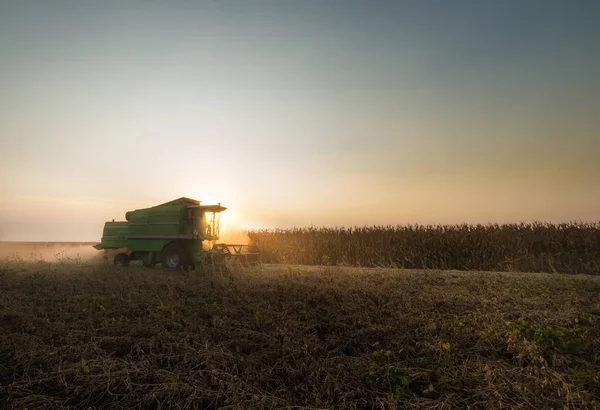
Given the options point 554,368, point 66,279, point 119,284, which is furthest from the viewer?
point 66,279

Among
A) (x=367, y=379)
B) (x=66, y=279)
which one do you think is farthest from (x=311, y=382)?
(x=66, y=279)

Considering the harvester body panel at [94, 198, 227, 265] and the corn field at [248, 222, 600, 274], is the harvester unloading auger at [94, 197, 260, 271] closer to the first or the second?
the harvester body panel at [94, 198, 227, 265]

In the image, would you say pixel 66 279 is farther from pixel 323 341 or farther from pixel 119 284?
pixel 323 341

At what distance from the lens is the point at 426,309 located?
7234mm

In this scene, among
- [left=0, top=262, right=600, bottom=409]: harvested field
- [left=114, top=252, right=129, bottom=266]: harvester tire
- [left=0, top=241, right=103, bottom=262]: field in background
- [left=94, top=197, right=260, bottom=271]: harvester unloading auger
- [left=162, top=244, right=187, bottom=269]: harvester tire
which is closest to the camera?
[left=0, top=262, right=600, bottom=409]: harvested field

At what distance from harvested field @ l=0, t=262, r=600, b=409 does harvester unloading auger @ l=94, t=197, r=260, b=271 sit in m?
6.48

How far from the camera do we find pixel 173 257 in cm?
1605

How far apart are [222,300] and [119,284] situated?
358 cm

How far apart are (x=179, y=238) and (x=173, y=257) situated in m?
0.81

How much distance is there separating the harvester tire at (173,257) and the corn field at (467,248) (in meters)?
5.31

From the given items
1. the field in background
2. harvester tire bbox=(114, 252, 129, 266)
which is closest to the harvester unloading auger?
harvester tire bbox=(114, 252, 129, 266)

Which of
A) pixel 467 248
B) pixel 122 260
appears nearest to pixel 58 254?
pixel 122 260

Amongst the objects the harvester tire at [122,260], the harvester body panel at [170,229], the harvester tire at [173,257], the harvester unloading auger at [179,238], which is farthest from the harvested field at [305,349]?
the harvester tire at [122,260]

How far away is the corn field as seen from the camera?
17859 millimetres
